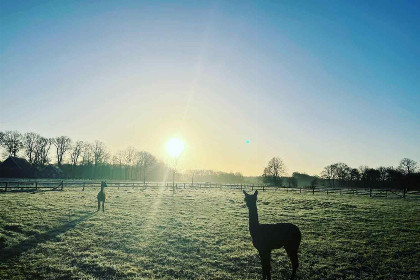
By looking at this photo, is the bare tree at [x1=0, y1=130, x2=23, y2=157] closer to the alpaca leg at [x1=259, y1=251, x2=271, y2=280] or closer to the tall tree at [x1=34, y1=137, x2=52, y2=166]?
the tall tree at [x1=34, y1=137, x2=52, y2=166]

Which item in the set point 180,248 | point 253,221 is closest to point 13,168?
point 180,248

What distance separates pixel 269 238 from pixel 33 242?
11625 millimetres

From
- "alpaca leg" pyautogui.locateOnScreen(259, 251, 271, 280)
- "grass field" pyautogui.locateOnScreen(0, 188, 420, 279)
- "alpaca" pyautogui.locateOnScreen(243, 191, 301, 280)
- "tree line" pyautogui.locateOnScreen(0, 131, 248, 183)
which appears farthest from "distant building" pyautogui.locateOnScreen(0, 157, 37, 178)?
"alpaca leg" pyautogui.locateOnScreen(259, 251, 271, 280)

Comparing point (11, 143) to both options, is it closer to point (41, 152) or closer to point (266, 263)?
point (41, 152)

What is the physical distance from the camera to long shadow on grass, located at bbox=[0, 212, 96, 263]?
9.73 m

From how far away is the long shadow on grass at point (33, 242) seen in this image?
9.73m

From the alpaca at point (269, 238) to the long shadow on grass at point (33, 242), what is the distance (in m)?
9.92

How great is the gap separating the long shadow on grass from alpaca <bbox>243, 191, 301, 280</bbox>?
992 cm

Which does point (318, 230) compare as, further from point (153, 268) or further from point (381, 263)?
point (153, 268)

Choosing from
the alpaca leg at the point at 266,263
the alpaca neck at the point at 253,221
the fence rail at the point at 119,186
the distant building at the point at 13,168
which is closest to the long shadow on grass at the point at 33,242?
the alpaca neck at the point at 253,221

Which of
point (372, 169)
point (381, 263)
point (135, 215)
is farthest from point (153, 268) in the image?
point (372, 169)

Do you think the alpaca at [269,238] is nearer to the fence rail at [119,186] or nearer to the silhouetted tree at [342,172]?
the fence rail at [119,186]

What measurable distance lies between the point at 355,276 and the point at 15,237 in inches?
623

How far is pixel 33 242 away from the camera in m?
11.5
